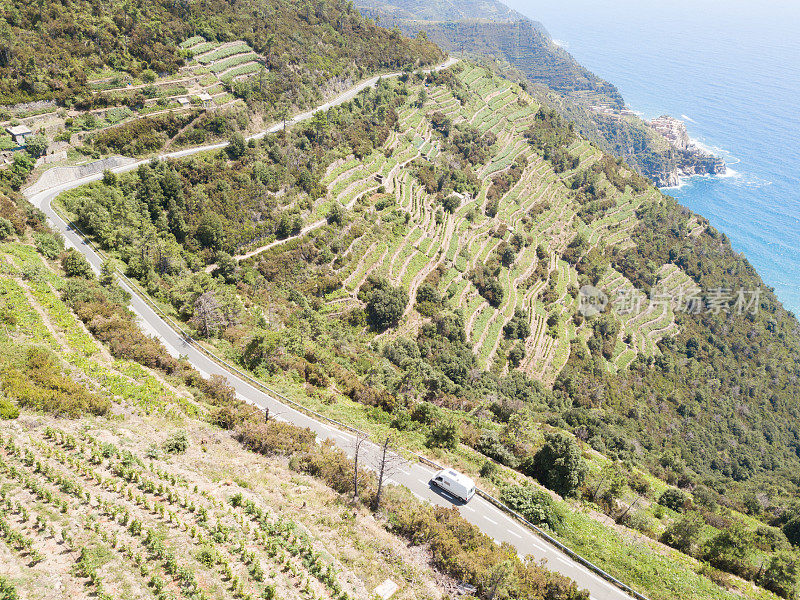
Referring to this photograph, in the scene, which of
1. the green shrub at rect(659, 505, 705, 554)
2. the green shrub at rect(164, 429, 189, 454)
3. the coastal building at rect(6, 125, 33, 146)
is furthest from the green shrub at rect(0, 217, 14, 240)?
the green shrub at rect(659, 505, 705, 554)

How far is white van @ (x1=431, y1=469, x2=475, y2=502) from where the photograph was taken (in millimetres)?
31328

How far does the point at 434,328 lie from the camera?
243ft

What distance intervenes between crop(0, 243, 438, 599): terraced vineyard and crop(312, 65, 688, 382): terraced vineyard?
40409mm

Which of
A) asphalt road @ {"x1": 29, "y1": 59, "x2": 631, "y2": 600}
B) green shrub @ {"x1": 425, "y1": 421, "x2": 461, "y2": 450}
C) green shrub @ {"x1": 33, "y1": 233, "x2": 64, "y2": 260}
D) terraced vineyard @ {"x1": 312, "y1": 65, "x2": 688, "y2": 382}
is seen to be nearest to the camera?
asphalt road @ {"x1": 29, "y1": 59, "x2": 631, "y2": 600}

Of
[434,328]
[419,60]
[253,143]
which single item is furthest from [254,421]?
[419,60]

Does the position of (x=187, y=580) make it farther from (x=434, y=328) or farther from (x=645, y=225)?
(x=645, y=225)

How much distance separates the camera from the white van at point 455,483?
3133cm

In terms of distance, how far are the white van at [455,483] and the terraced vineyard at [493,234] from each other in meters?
39.9

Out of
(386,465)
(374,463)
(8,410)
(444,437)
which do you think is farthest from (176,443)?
(444,437)

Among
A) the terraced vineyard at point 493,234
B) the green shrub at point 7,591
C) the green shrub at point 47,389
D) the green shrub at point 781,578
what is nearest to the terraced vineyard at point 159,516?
Result: the green shrub at point 7,591

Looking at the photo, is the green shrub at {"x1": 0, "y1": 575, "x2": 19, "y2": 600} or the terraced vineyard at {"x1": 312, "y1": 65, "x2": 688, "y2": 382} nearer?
the green shrub at {"x1": 0, "y1": 575, "x2": 19, "y2": 600}

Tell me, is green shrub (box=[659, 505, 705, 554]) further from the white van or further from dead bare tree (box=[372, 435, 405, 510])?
dead bare tree (box=[372, 435, 405, 510])

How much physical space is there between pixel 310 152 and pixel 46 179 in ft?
138

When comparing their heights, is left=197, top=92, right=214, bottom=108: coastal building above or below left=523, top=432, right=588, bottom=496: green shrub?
above
